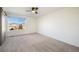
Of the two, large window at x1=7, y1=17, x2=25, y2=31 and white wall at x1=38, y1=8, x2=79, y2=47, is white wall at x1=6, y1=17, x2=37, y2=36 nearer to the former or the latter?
large window at x1=7, y1=17, x2=25, y2=31

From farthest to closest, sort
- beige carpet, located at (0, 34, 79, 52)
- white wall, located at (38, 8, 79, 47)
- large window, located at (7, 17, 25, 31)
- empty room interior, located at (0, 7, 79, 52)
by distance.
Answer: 1. large window, located at (7, 17, 25, 31)
2. white wall, located at (38, 8, 79, 47)
3. empty room interior, located at (0, 7, 79, 52)
4. beige carpet, located at (0, 34, 79, 52)

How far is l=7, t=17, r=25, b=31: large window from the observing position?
717 cm

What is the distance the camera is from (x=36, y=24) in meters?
9.35

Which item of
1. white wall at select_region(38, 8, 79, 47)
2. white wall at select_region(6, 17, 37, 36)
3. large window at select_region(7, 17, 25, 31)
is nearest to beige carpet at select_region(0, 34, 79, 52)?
white wall at select_region(38, 8, 79, 47)

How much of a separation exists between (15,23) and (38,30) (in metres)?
2.91

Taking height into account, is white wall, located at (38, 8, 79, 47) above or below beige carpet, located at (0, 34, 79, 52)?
above

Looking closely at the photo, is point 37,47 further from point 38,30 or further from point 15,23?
point 38,30

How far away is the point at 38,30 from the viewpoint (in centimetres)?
903

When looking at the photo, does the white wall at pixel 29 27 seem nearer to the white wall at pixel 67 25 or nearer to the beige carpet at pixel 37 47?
the beige carpet at pixel 37 47

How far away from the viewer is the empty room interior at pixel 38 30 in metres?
3.78

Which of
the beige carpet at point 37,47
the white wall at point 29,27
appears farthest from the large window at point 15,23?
the beige carpet at point 37,47

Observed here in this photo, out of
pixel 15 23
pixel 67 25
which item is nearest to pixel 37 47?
pixel 67 25

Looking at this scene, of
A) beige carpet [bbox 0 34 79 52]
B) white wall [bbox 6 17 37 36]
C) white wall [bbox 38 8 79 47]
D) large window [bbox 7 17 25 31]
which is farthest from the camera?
white wall [bbox 6 17 37 36]

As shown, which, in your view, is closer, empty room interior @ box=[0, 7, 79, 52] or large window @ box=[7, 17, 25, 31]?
empty room interior @ box=[0, 7, 79, 52]
